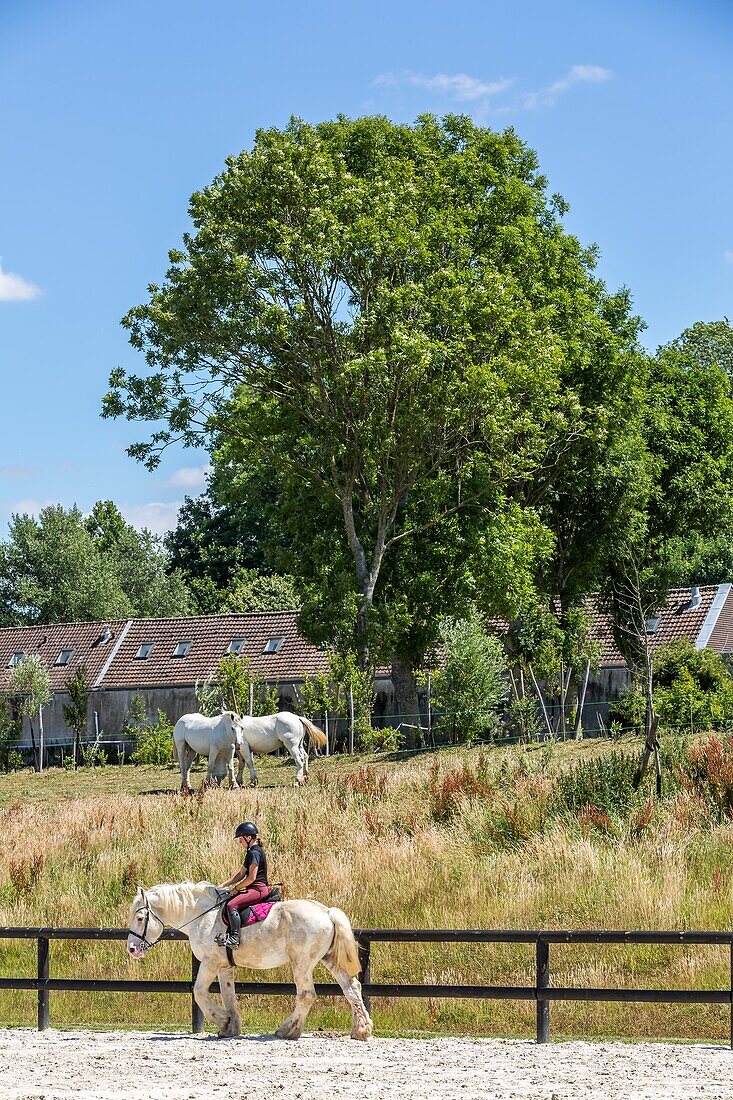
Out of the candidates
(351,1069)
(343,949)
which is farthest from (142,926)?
(351,1069)

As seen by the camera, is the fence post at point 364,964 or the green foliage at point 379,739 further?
the green foliage at point 379,739

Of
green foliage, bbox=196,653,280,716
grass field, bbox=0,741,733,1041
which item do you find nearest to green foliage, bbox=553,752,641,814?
grass field, bbox=0,741,733,1041

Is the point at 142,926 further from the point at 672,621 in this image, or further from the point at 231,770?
the point at 672,621

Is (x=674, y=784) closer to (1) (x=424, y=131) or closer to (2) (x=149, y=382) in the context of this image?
(2) (x=149, y=382)

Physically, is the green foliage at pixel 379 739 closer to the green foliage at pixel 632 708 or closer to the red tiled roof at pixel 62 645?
the green foliage at pixel 632 708

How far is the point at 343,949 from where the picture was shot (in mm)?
12930

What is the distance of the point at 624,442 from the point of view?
4259cm

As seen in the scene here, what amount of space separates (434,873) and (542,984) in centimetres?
732

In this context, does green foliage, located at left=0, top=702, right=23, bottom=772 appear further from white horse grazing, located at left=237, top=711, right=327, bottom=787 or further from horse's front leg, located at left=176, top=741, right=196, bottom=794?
white horse grazing, located at left=237, top=711, right=327, bottom=787

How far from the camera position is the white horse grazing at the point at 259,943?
12961 mm

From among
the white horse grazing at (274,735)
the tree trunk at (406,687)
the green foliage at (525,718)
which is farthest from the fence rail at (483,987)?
the tree trunk at (406,687)

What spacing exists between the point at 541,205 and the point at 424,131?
16.3 feet

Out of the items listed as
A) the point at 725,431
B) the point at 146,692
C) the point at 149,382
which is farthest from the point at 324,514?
the point at 146,692

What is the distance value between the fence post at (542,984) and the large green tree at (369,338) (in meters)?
22.4
